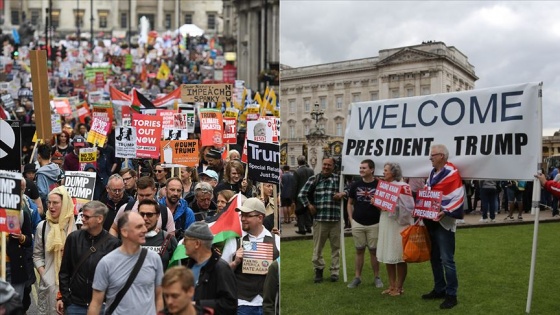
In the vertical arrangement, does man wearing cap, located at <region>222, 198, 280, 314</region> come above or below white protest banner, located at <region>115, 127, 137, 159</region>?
below

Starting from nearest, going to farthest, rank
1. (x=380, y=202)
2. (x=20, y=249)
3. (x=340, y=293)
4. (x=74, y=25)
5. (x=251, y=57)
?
(x=340, y=293) → (x=380, y=202) → (x=20, y=249) → (x=251, y=57) → (x=74, y=25)

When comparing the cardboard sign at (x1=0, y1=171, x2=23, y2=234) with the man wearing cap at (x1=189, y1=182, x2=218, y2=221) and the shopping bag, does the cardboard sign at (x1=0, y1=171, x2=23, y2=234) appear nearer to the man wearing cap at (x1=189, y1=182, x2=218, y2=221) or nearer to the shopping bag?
the shopping bag

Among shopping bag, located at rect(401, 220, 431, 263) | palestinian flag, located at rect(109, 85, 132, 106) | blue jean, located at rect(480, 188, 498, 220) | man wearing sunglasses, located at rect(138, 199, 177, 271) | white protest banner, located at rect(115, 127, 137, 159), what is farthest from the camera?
palestinian flag, located at rect(109, 85, 132, 106)

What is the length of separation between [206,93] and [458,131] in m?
11.3

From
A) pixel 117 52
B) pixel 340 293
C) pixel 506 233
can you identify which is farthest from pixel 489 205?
pixel 117 52

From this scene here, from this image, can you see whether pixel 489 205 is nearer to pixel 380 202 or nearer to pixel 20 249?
pixel 380 202

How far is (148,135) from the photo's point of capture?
11453 mm

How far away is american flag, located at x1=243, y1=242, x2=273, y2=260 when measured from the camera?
211 inches

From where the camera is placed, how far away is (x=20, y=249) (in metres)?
6.49

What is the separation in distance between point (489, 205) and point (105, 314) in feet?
7.93

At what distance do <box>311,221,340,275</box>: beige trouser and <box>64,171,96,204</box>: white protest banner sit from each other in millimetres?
3909

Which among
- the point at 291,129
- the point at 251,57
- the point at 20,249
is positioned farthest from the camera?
the point at 251,57

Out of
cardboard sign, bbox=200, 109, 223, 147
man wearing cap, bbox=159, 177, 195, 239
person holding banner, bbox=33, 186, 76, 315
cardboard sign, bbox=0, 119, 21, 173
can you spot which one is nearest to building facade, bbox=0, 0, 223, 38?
cardboard sign, bbox=200, 109, 223, 147

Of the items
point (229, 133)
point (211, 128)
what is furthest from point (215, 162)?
point (229, 133)
